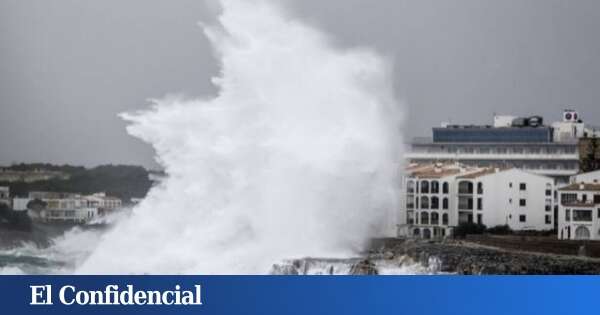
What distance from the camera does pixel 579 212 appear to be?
1580cm

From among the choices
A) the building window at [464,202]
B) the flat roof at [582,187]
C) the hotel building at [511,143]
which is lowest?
the building window at [464,202]

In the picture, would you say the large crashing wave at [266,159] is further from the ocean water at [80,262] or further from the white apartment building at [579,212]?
the white apartment building at [579,212]

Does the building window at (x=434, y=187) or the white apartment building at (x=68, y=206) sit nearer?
the building window at (x=434, y=187)

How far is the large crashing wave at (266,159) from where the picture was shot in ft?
51.5

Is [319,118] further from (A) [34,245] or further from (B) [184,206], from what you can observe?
(A) [34,245]

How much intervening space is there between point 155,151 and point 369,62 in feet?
6.62

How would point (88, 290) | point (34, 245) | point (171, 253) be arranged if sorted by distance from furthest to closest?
point (34, 245)
point (171, 253)
point (88, 290)

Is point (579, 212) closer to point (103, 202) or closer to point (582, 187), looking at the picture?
point (582, 187)

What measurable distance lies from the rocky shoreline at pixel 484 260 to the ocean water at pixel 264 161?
0.41 meters

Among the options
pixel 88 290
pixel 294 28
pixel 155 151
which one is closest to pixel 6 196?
pixel 155 151

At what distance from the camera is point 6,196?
1755 cm

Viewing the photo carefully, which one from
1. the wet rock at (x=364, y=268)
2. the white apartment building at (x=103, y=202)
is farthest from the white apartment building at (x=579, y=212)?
the white apartment building at (x=103, y=202)

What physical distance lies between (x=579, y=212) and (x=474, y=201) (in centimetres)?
95

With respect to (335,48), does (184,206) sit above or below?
below
